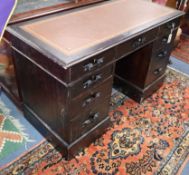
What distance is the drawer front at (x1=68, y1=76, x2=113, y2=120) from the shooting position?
4.25 feet

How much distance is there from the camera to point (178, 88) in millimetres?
2270

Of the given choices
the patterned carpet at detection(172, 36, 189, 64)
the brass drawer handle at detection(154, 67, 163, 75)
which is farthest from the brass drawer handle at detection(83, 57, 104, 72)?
the patterned carpet at detection(172, 36, 189, 64)

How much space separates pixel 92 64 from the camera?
1227mm

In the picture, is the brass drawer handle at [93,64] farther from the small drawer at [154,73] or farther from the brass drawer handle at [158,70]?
the brass drawer handle at [158,70]

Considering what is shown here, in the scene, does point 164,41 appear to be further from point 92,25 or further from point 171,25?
point 92,25

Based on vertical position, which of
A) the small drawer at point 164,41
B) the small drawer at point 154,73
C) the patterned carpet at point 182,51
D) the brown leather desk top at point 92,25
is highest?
the brown leather desk top at point 92,25

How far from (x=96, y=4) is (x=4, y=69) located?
2.77 ft

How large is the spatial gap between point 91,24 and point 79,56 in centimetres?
38

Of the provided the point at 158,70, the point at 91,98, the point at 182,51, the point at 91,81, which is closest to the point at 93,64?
the point at 91,81

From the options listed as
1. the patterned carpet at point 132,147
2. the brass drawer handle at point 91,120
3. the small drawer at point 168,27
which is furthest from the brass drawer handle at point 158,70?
the brass drawer handle at point 91,120

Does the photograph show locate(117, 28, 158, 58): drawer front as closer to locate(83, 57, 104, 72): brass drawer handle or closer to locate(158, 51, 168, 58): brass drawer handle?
locate(83, 57, 104, 72): brass drawer handle

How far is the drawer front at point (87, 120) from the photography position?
1398mm

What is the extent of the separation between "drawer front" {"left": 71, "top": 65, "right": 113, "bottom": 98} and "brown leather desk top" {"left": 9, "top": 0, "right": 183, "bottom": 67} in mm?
165

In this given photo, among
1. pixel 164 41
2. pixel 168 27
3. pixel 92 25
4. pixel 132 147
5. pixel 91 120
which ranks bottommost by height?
pixel 132 147
